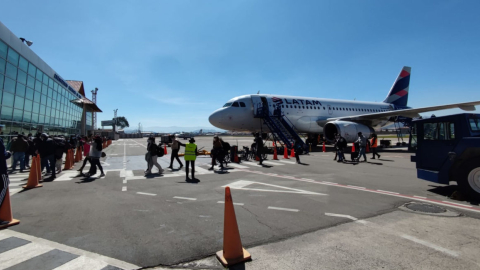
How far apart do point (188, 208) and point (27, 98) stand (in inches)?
834

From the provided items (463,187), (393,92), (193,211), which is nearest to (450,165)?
(463,187)

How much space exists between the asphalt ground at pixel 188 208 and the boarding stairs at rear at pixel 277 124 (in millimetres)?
9492

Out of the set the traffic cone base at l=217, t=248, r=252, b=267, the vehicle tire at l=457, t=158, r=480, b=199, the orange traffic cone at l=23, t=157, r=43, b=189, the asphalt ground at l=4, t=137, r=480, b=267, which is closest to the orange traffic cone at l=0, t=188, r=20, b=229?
the asphalt ground at l=4, t=137, r=480, b=267

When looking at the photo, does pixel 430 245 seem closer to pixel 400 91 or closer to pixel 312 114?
pixel 312 114

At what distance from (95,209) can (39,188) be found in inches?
150

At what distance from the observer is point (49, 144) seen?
9.52 m

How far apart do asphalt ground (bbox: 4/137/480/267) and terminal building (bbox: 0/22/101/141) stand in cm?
1192

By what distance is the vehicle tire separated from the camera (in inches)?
222

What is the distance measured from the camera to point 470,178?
5.73 m

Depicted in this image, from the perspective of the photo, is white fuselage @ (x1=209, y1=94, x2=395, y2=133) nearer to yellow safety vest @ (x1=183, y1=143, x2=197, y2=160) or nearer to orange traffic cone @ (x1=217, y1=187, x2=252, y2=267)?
yellow safety vest @ (x1=183, y1=143, x2=197, y2=160)

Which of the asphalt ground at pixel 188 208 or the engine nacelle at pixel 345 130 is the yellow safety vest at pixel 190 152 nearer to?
the asphalt ground at pixel 188 208

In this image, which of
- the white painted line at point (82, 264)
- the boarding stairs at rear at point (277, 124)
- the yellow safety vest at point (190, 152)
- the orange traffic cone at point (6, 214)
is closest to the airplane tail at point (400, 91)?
the boarding stairs at rear at point (277, 124)

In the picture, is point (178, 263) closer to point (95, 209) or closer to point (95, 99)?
point (95, 209)

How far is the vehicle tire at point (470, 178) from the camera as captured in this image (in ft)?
18.5
